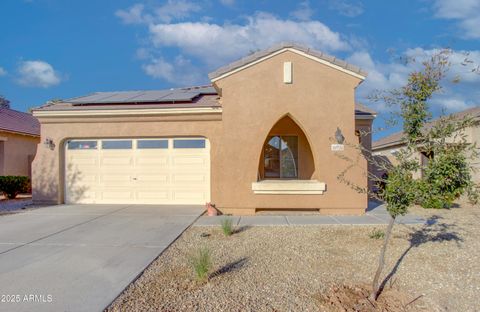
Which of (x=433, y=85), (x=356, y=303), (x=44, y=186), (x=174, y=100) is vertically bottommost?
→ (x=356, y=303)

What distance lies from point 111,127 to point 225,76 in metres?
5.27

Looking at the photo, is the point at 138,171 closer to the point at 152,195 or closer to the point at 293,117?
the point at 152,195

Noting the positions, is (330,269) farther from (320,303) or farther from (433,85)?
(433,85)

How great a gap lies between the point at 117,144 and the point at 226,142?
503cm

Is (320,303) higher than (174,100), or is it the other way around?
(174,100)

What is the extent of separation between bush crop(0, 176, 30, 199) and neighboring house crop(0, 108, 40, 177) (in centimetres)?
227

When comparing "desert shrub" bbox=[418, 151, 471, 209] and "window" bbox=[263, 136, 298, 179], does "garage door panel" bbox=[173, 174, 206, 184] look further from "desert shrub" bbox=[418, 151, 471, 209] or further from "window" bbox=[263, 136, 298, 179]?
"desert shrub" bbox=[418, 151, 471, 209]

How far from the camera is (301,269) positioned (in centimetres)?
552

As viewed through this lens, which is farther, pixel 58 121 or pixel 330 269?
pixel 58 121

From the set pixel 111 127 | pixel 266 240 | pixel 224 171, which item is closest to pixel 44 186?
pixel 111 127

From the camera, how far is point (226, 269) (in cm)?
546

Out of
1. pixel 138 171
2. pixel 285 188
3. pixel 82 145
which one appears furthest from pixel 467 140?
pixel 82 145

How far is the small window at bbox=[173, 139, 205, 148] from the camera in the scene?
1189cm

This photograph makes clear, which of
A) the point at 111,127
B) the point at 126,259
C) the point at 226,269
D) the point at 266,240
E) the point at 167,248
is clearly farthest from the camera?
the point at 111,127
